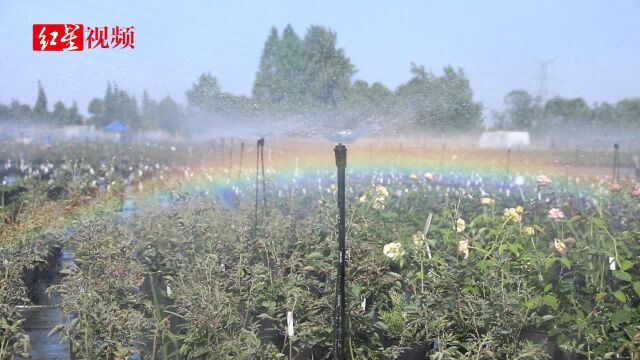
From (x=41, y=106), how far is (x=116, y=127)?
2044 mm

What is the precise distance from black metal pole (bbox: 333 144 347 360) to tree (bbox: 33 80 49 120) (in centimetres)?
515

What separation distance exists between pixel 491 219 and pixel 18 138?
589 centimetres

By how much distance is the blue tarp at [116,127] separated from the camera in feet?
30.9

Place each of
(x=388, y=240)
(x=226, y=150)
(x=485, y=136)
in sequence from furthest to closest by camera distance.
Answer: (x=226, y=150) → (x=485, y=136) → (x=388, y=240)

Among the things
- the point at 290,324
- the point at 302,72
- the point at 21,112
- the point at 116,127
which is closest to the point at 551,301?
the point at 290,324

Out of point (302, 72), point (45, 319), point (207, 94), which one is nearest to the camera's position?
point (45, 319)

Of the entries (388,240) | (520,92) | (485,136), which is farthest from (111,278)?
(485,136)

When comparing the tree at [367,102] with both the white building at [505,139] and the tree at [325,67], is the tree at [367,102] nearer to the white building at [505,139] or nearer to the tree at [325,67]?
the tree at [325,67]

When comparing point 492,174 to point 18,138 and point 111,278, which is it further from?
point 111,278

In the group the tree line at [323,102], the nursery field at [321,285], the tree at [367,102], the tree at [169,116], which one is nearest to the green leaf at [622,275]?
the nursery field at [321,285]

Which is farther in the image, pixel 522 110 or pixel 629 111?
pixel 522 110

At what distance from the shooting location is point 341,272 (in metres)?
2.72

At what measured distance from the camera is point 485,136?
9383mm

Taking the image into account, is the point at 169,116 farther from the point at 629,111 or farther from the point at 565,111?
the point at 629,111
